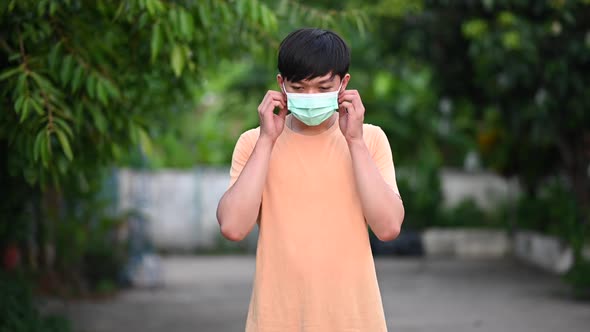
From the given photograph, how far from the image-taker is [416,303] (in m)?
11.5

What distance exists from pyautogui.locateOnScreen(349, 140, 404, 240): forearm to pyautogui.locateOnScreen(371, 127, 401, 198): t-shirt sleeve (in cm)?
10

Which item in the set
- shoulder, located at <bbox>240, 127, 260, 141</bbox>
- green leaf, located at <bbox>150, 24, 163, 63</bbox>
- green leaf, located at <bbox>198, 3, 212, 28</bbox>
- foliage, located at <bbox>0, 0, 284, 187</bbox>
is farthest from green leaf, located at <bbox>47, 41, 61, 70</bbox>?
shoulder, located at <bbox>240, 127, 260, 141</bbox>

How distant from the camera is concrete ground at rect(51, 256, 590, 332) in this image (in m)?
9.77

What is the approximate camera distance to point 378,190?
3092 millimetres

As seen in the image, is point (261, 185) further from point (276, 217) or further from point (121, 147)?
point (121, 147)

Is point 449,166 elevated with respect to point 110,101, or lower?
lower

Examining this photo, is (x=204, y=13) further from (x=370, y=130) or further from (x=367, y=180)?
(x=367, y=180)

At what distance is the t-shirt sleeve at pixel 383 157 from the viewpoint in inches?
128

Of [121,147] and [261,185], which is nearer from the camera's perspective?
[261,185]

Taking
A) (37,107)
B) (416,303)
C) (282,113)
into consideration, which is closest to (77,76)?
(37,107)

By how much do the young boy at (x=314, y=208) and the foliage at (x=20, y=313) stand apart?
4494 mm

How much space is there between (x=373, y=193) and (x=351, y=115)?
0.85ft

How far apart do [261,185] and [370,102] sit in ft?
48.7

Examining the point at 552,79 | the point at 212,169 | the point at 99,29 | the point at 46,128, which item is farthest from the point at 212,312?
the point at 212,169
